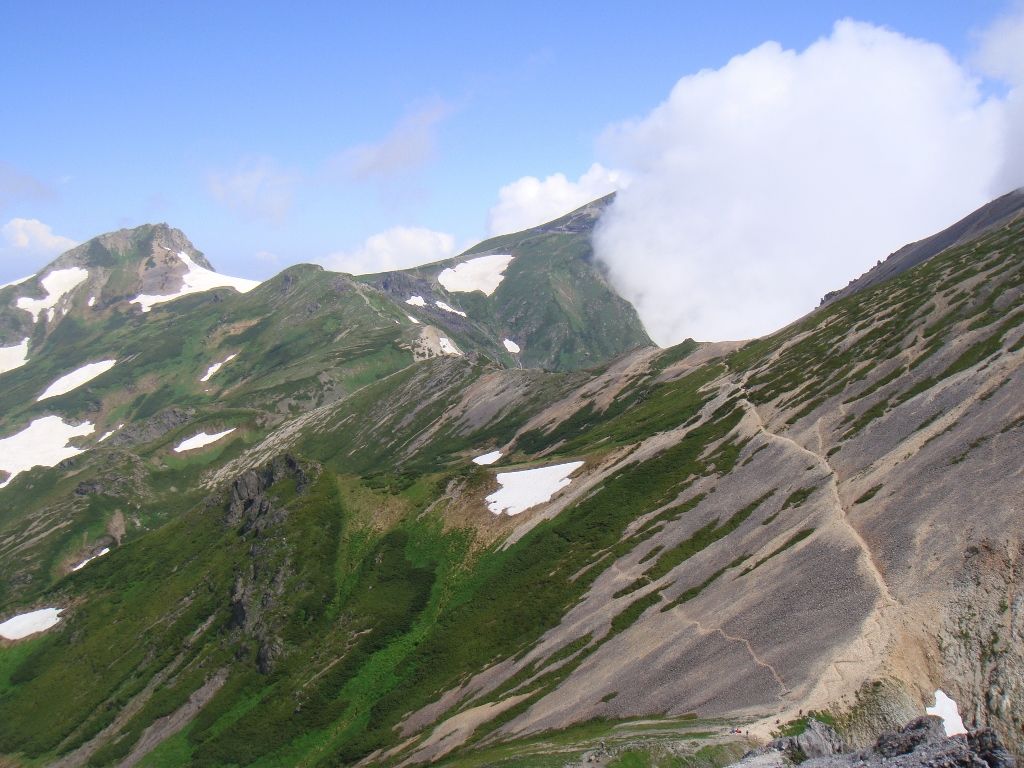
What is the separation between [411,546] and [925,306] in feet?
285

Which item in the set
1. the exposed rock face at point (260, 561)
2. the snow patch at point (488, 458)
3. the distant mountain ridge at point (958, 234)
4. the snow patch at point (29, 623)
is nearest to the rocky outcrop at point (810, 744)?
the exposed rock face at point (260, 561)

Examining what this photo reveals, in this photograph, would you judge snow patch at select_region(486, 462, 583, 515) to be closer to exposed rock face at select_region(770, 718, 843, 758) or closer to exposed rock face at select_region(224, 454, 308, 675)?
exposed rock face at select_region(224, 454, 308, 675)

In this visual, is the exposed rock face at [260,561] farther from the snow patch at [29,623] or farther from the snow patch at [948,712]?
the snow patch at [948,712]

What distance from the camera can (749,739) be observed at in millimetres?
40062

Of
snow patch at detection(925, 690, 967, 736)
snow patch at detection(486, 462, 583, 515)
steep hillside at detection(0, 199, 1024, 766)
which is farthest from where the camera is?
snow patch at detection(486, 462, 583, 515)

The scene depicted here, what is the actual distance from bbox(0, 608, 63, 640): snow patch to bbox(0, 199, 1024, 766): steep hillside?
3.04m

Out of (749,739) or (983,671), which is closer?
(749,739)

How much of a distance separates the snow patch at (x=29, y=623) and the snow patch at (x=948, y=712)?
501ft

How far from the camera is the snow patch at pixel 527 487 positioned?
108 metres

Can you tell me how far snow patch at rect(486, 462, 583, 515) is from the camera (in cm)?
10756

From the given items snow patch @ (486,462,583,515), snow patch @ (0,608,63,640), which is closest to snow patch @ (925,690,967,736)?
snow patch @ (486,462,583,515)

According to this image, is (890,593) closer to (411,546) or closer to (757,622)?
(757,622)

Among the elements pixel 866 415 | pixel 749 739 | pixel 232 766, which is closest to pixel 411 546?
pixel 232 766

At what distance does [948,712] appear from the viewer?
41.9m
